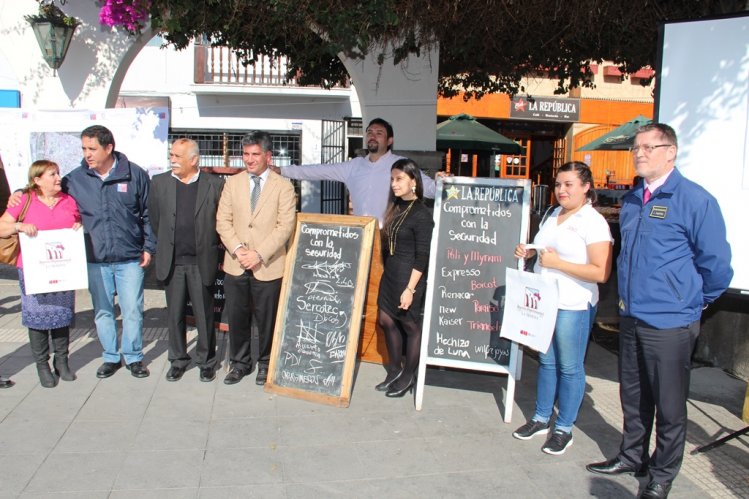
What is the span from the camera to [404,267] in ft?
15.5

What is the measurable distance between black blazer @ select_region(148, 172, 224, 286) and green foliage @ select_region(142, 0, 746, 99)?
1.86 metres

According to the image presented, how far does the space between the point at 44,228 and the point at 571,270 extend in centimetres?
374

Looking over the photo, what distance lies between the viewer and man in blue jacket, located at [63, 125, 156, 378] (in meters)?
5.02

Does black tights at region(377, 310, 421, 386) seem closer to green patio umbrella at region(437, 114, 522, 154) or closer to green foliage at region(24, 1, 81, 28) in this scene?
green foliage at region(24, 1, 81, 28)

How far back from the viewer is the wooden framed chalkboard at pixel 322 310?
15.5 ft

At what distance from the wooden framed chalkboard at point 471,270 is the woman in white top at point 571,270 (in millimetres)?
463

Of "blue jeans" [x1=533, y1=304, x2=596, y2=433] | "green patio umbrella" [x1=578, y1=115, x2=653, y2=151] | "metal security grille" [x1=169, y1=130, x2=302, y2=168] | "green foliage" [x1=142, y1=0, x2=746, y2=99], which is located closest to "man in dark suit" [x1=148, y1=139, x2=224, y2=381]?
"green foliage" [x1=142, y1=0, x2=746, y2=99]

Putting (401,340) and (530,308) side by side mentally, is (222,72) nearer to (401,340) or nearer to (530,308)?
(401,340)

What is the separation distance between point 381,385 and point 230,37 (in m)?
4.62

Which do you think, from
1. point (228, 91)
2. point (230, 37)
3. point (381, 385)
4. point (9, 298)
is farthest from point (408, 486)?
point (228, 91)

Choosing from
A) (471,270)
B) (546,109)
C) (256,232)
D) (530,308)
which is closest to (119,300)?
(256,232)

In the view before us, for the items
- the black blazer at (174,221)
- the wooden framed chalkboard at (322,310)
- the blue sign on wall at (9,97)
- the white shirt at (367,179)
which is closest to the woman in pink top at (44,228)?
the black blazer at (174,221)

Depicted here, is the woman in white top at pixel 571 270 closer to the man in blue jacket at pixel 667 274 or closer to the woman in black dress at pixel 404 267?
the man in blue jacket at pixel 667 274

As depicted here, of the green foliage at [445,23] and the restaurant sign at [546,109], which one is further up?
the restaurant sign at [546,109]
